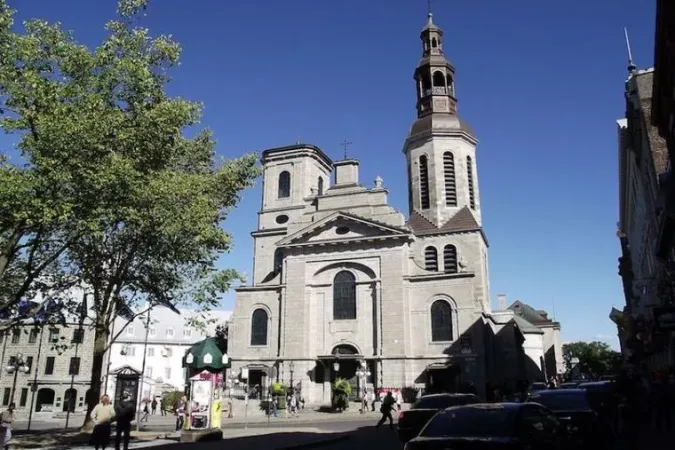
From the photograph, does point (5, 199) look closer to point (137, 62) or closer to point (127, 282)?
point (137, 62)

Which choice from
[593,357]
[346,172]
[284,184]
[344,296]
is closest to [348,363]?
[344,296]

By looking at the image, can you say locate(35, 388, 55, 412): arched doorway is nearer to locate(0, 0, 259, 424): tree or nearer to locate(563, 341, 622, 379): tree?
locate(0, 0, 259, 424): tree

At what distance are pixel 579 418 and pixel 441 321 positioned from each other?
83.5 feet

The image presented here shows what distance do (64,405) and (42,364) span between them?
4.34 m

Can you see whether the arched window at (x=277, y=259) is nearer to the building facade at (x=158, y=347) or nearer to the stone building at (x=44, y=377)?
the stone building at (x=44, y=377)

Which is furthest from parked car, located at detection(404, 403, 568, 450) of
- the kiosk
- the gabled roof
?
the gabled roof

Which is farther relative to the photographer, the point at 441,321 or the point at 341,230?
the point at 341,230

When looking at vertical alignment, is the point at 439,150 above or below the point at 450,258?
above

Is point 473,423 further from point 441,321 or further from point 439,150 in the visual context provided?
point 439,150

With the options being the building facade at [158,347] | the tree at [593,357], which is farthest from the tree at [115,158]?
the tree at [593,357]

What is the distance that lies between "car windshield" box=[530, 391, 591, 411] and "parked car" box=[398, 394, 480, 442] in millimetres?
2642

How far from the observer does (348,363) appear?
38.2 metres

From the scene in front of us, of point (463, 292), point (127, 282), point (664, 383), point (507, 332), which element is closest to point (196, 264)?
point (127, 282)

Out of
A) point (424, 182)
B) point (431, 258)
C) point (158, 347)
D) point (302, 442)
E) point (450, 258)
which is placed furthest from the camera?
point (158, 347)
